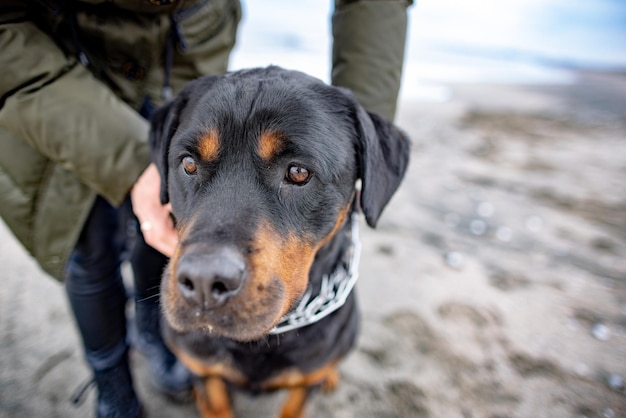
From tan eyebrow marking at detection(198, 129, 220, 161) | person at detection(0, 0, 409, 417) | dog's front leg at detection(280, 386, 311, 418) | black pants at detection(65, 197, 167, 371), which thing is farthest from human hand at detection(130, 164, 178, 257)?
dog's front leg at detection(280, 386, 311, 418)

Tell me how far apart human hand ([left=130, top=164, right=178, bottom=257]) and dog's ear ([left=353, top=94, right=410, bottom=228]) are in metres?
0.82

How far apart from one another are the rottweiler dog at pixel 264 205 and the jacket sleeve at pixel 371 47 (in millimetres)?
514

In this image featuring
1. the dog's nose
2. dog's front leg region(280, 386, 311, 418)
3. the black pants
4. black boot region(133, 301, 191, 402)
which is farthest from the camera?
black boot region(133, 301, 191, 402)

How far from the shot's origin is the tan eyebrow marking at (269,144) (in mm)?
1395

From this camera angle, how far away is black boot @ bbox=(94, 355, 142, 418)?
2025 millimetres

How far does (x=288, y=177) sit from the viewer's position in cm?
147

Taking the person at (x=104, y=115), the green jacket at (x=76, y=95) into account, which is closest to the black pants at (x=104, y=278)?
the person at (x=104, y=115)

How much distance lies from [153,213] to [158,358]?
43.4 inches

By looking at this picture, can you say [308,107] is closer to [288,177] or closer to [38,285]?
[288,177]

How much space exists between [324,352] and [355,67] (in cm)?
147

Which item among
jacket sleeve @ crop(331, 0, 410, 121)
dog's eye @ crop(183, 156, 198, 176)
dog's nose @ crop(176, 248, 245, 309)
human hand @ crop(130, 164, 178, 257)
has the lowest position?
human hand @ crop(130, 164, 178, 257)

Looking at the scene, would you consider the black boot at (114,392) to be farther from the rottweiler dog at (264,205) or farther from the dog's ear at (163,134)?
the dog's ear at (163,134)

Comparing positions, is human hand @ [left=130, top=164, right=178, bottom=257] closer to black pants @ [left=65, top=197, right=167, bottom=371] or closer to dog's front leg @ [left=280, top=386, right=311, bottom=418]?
black pants @ [left=65, top=197, right=167, bottom=371]

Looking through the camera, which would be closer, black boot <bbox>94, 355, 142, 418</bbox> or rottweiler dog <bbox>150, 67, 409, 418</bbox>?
rottweiler dog <bbox>150, 67, 409, 418</bbox>
